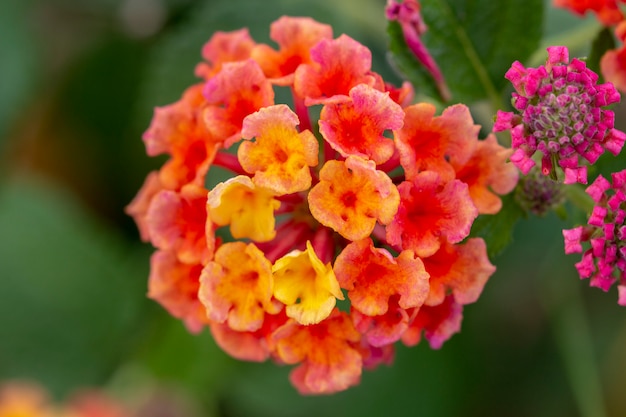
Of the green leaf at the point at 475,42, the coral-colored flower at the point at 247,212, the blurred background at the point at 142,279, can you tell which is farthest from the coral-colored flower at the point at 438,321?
the blurred background at the point at 142,279

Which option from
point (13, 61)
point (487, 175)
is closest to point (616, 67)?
point (487, 175)

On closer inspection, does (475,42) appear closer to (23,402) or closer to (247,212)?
(247,212)

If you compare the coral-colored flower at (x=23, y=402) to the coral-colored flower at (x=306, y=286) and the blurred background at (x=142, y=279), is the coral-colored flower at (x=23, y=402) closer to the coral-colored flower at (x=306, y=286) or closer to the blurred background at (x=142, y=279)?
the blurred background at (x=142, y=279)

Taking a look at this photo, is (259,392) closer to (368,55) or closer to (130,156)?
(130,156)

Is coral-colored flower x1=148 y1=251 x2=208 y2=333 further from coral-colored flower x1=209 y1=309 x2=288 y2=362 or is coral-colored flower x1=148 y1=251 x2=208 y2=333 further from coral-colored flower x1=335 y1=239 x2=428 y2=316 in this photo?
coral-colored flower x1=335 y1=239 x2=428 y2=316

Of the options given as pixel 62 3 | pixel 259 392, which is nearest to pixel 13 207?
pixel 62 3
